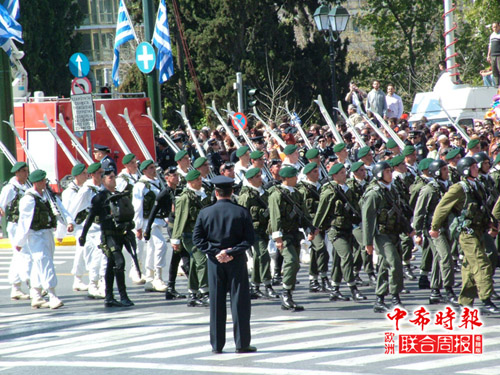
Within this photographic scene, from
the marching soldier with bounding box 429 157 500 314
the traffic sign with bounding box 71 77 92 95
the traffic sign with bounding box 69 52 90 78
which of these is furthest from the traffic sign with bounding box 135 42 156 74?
the marching soldier with bounding box 429 157 500 314

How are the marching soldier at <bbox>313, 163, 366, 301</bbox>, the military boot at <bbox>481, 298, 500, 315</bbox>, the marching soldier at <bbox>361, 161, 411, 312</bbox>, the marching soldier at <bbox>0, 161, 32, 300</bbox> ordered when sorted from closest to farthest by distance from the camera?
the military boot at <bbox>481, 298, 500, 315</bbox>
the marching soldier at <bbox>361, 161, 411, 312</bbox>
the marching soldier at <bbox>313, 163, 366, 301</bbox>
the marching soldier at <bbox>0, 161, 32, 300</bbox>

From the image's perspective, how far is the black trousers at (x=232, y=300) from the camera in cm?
993

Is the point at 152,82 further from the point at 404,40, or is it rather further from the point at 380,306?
the point at 404,40

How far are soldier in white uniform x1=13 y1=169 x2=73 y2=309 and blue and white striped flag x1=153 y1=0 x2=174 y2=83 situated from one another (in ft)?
38.7

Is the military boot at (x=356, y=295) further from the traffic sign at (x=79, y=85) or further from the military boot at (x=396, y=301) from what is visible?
the traffic sign at (x=79, y=85)

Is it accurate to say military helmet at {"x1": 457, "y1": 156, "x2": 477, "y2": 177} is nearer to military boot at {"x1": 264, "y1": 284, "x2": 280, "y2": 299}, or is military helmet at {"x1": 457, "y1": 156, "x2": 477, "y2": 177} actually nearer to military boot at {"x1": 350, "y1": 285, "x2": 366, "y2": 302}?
military boot at {"x1": 350, "y1": 285, "x2": 366, "y2": 302}

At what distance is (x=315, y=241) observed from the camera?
1370 centimetres

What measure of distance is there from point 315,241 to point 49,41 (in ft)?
136

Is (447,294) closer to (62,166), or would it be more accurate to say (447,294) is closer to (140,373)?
(140,373)

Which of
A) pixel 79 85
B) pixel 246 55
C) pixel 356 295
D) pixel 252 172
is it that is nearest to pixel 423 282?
pixel 356 295

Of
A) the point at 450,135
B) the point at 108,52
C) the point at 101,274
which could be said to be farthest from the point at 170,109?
the point at 108,52

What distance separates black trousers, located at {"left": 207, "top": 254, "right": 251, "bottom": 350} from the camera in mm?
9930

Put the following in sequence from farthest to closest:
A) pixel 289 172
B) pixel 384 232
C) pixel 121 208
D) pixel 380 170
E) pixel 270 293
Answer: pixel 270 293 → pixel 121 208 → pixel 289 172 → pixel 380 170 → pixel 384 232

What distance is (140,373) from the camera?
9234mm
